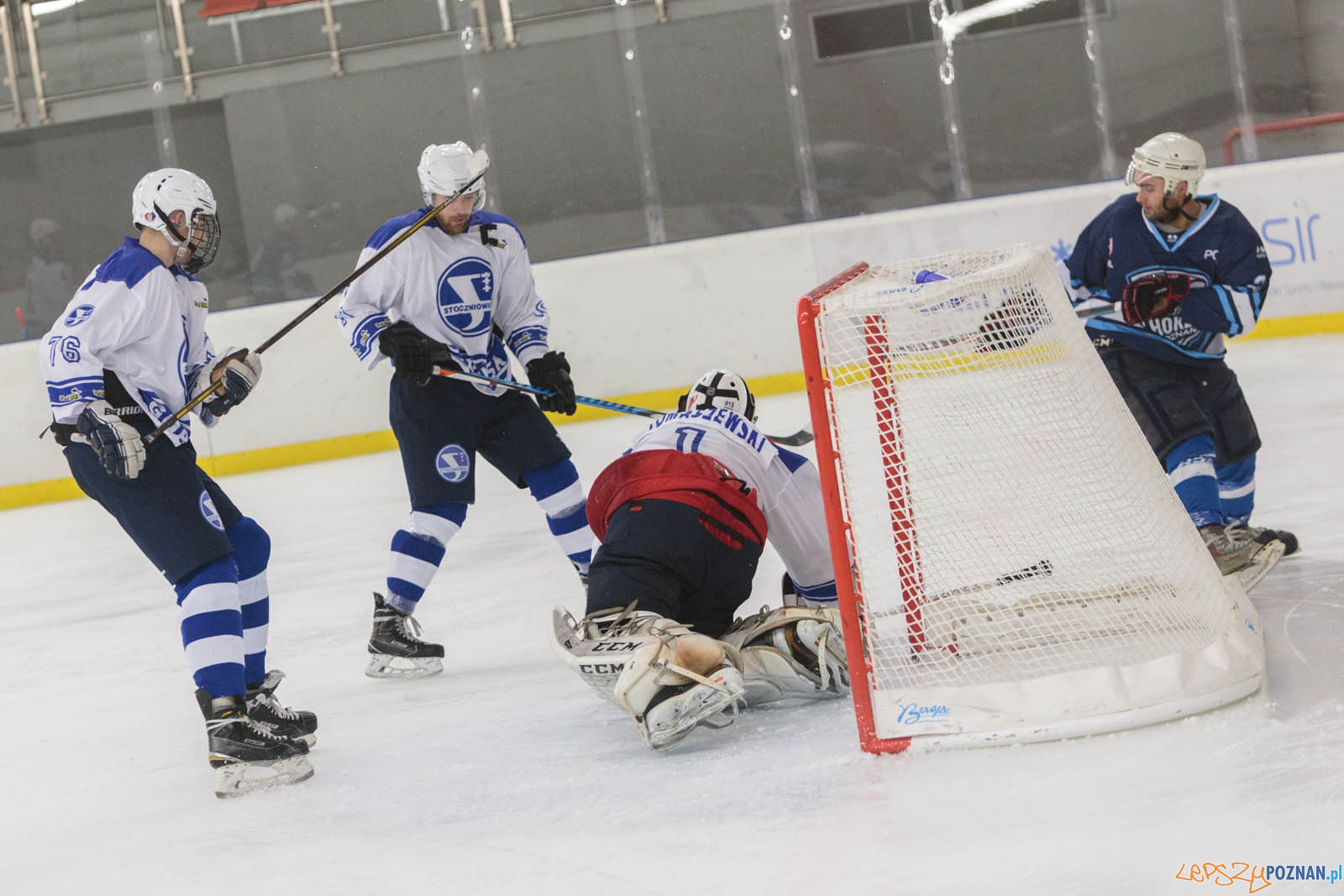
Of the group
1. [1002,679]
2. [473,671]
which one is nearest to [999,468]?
[1002,679]

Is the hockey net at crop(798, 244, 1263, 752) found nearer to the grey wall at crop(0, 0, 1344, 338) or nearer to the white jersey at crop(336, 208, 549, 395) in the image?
the white jersey at crop(336, 208, 549, 395)

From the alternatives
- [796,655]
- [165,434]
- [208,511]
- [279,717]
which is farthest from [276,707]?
[796,655]

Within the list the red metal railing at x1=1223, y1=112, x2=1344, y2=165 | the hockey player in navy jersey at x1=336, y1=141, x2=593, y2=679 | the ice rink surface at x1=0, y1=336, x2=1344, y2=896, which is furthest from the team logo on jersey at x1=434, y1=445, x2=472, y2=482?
the red metal railing at x1=1223, y1=112, x2=1344, y2=165

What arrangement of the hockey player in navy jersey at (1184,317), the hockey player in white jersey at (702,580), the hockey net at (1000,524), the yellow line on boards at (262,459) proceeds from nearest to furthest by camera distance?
the hockey net at (1000,524), the hockey player in white jersey at (702,580), the hockey player in navy jersey at (1184,317), the yellow line on boards at (262,459)

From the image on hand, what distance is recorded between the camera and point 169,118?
27.1ft

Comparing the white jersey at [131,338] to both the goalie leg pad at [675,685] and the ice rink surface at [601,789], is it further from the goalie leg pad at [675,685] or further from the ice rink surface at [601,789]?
the goalie leg pad at [675,685]

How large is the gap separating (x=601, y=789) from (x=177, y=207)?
4.11 feet

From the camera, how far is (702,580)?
100 inches

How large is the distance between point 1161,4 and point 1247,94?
681 millimetres

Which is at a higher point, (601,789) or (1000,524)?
(1000,524)

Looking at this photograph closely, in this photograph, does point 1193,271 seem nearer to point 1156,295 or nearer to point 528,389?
point 1156,295

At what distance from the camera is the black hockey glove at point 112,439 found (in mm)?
2385

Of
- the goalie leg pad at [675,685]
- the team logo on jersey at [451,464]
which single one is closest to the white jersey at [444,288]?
the team logo on jersey at [451,464]

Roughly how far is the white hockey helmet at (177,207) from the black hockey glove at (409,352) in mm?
654
